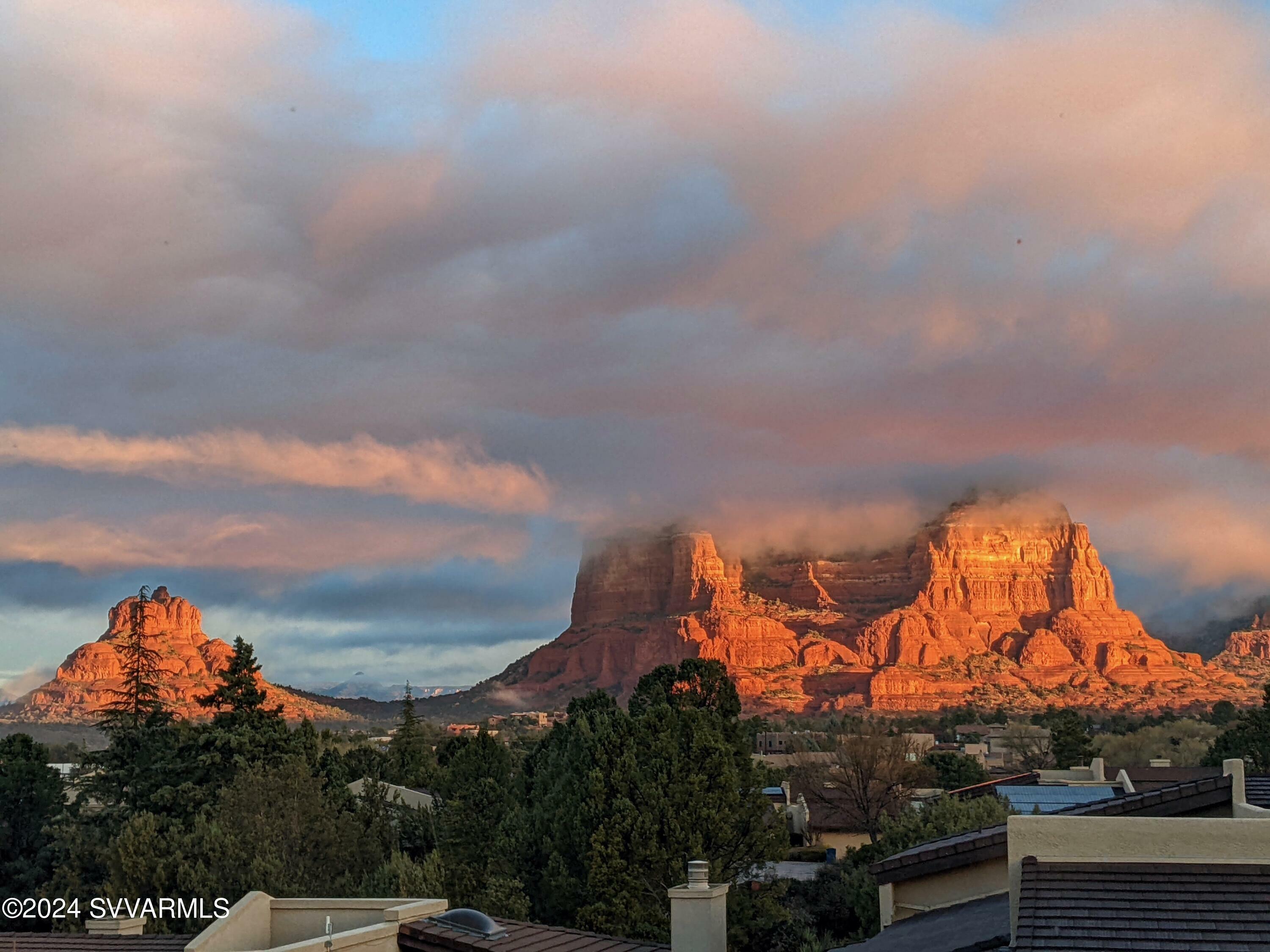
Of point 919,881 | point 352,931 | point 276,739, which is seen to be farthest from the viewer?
point 276,739

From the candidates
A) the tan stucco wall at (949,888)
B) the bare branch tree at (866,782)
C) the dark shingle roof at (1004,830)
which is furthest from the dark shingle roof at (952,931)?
the bare branch tree at (866,782)

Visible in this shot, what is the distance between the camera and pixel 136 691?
54.4m

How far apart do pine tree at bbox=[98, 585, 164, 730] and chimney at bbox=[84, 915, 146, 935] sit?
30.3 metres

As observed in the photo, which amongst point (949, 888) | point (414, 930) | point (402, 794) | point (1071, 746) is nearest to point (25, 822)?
point (402, 794)

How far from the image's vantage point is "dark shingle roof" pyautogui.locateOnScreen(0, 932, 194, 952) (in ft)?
64.2

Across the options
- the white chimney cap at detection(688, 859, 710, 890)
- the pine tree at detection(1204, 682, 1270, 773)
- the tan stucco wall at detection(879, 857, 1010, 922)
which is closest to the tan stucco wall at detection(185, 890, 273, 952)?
the white chimney cap at detection(688, 859, 710, 890)

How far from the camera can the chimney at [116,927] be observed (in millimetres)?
22094

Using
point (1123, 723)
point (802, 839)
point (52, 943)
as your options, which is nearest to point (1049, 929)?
point (52, 943)

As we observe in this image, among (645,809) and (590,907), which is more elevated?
(645,809)

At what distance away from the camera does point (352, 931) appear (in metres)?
15.9

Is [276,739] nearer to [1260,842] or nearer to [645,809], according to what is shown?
[645,809]

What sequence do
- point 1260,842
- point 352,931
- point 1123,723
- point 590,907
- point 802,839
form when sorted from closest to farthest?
point 1260,842 < point 352,931 < point 590,907 < point 802,839 < point 1123,723

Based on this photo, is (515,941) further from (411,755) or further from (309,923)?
(411,755)

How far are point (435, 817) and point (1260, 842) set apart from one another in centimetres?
3726
